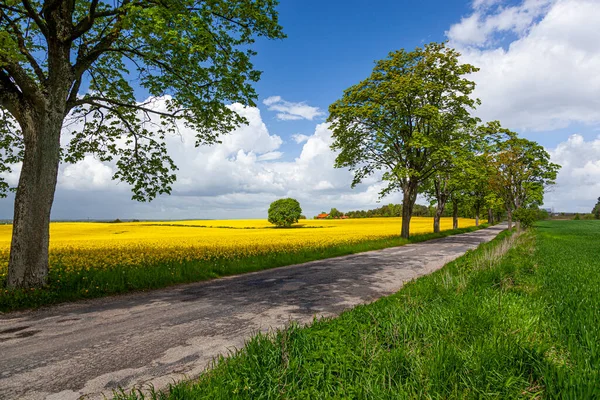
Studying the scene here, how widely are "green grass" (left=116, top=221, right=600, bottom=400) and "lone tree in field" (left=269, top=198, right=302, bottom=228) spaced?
59737mm

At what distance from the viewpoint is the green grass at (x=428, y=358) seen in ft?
8.93

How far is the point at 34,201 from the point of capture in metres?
8.17

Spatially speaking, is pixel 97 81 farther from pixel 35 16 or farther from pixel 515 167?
pixel 515 167

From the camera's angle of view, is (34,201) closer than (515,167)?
Yes

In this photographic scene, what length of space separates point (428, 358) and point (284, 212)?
203 ft

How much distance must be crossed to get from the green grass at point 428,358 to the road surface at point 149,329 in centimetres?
80

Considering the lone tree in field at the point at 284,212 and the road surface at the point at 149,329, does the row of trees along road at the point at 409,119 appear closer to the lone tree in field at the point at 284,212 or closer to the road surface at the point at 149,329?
the road surface at the point at 149,329

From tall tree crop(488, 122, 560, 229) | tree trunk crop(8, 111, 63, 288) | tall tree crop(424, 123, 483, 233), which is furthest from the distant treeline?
tree trunk crop(8, 111, 63, 288)

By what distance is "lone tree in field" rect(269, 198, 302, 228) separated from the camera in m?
64.6

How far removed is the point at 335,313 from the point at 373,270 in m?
5.61

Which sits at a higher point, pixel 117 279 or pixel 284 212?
pixel 284 212

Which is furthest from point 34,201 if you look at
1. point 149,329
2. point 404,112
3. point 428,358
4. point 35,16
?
point 404,112

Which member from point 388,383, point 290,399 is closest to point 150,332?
point 290,399

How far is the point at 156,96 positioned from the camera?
11602mm
